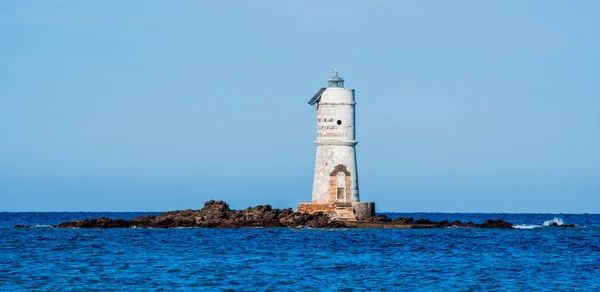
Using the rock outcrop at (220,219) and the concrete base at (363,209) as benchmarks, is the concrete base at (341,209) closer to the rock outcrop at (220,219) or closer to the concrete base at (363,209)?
the concrete base at (363,209)

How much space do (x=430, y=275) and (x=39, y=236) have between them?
2420 centimetres

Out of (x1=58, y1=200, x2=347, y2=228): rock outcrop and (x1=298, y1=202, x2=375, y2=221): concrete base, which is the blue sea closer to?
(x1=298, y1=202, x2=375, y2=221): concrete base

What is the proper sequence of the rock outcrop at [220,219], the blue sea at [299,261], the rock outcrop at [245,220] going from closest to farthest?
the blue sea at [299,261] → the rock outcrop at [245,220] → the rock outcrop at [220,219]

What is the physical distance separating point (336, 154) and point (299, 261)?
50.3 ft

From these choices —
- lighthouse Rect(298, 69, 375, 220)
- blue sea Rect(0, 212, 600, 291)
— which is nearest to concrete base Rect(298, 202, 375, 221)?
lighthouse Rect(298, 69, 375, 220)

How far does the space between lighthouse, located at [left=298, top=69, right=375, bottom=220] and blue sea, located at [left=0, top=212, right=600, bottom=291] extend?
1.72m

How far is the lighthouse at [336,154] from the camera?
46094mm

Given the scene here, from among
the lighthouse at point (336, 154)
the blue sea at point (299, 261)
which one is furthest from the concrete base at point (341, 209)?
the blue sea at point (299, 261)

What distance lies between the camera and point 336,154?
4628cm

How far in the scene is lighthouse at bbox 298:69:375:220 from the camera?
151 ft

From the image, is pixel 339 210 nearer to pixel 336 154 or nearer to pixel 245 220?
pixel 336 154

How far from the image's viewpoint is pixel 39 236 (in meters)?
45.9

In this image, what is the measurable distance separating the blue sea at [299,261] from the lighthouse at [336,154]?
172cm

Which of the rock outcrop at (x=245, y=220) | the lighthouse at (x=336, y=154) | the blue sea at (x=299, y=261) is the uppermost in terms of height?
the lighthouse at (x=336, y=154)
